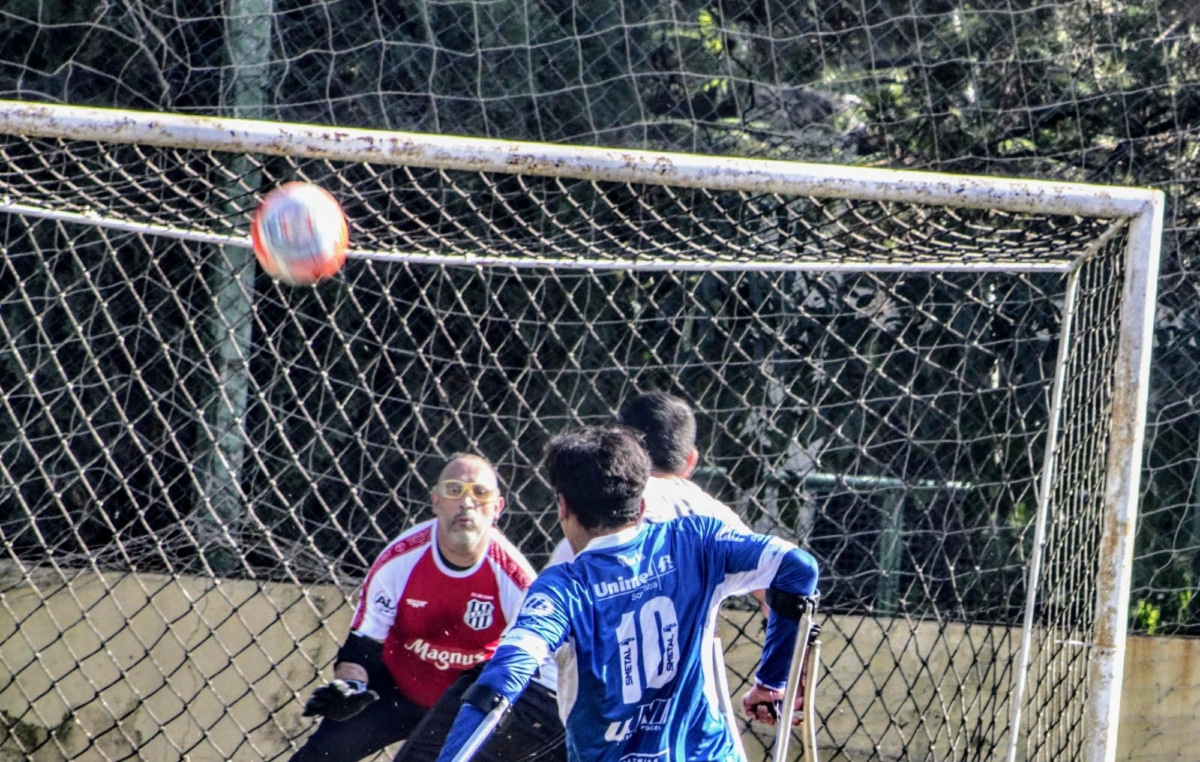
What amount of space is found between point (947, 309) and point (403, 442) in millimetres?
2168

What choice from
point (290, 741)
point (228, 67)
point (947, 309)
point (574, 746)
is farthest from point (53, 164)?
point (947, 309)

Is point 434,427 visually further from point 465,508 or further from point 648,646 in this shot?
point 648,646

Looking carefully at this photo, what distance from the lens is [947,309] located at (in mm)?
5223

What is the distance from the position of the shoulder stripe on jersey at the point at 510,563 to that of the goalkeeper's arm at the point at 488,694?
61.1 inches

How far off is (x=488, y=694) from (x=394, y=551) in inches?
66.7

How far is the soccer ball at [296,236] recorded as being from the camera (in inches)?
135

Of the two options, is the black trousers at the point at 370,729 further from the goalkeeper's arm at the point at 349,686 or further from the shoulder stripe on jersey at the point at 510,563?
the shoulder stripe on jersey at the point at 510,563

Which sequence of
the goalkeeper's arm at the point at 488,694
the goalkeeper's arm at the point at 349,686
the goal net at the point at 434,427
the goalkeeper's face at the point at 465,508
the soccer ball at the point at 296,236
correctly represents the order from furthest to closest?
the goal net at the point at 434,427 < the goalkeeper's face at the point at 465,508 < the goalkeeper's arm at the point at 349,686 < the soccer ball at the point at 296,236 < the goalkeeper's arm at the point at 488,694

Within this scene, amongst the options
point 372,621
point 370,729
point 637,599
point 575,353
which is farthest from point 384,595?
point 575,353

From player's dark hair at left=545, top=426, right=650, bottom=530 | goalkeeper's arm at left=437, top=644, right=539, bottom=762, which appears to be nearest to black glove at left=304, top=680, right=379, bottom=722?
player's dark hair at left=545, top=426, right=650, bottom=530

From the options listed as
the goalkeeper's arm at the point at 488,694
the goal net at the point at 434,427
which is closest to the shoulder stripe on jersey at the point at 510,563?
the goal net at the point at 434,427

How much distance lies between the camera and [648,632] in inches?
110

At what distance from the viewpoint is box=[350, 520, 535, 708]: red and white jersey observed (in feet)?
13.1

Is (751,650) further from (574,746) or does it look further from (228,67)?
(228,67)
